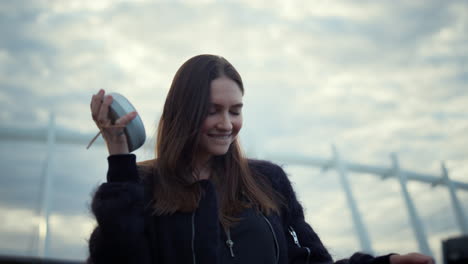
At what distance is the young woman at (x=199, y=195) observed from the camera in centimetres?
147

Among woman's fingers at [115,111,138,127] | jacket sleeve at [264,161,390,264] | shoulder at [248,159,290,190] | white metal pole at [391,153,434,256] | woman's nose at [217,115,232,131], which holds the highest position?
woman's fingers at [115,111,138,127]

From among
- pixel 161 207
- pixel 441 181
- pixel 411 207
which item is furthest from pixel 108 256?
pixel 441 181

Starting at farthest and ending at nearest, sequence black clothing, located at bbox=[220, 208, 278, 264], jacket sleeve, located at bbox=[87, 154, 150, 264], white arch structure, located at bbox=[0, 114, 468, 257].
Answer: white arch structure, located at bbox=[0, 114, 468, 257] < black clothing, located at bbox=[220, 208, 278, 264] < jacket sleeve, located at bbox=[87, 154, 150, 264]

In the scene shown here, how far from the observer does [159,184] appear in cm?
168

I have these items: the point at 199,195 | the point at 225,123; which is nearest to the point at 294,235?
the point at 199,195

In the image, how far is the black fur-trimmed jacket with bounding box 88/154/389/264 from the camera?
144 cm

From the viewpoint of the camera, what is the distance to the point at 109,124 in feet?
4.94

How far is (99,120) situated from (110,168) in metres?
0.17

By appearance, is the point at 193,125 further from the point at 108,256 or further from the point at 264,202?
the point at 108,256

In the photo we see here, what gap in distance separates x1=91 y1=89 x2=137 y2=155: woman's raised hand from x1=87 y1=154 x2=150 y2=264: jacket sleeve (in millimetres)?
36

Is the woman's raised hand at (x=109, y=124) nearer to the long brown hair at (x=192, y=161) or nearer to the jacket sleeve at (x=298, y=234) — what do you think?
the long brown hair at (x=192, y=161)

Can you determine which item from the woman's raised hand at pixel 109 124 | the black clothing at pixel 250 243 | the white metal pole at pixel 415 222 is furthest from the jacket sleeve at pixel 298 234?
the white metal pole at pixel 415 222

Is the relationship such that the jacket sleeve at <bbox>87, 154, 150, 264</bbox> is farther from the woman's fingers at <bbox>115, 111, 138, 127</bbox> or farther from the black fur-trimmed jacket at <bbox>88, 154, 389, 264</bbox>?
the woman's fingers at <bbox>115, 111, 138, 127</bbox>

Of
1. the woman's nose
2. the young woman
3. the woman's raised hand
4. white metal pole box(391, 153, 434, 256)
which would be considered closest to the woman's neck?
the young woman
